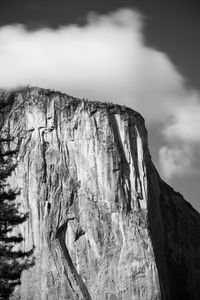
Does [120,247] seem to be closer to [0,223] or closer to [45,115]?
[45,115]

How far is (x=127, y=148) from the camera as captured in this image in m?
96.4

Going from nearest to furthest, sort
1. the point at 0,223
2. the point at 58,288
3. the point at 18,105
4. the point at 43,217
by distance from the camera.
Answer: the point at 0,223, the point at 58,288, the point at 43,217, the point at 18,105

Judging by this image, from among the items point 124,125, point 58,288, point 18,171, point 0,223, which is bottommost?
point 0,223

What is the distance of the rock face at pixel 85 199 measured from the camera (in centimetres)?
8706

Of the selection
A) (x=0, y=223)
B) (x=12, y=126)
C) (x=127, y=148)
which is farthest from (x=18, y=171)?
(x=0, y=223)

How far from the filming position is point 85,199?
9162cm

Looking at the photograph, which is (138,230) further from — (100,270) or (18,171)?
(18,171)

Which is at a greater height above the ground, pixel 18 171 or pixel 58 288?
pixel 18 171

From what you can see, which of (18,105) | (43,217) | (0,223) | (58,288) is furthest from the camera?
(18,105)

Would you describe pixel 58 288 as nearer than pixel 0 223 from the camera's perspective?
No

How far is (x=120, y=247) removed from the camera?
9019 cm

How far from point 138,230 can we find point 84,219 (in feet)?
21.9

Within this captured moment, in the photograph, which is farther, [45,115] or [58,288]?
[45,115]

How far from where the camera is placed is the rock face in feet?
286
